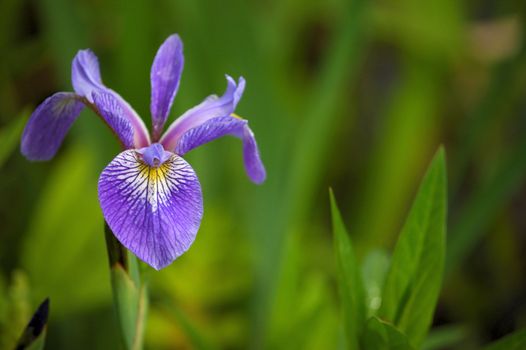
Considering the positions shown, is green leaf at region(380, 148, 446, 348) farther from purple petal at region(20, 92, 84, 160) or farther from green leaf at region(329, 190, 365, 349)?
purple petal at region(20, 92, 84, 160)

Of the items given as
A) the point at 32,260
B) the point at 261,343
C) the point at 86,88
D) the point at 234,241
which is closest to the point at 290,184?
the point at 234,241

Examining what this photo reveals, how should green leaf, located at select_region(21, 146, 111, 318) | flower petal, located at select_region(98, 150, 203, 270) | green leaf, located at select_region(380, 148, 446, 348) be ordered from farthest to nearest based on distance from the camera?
green leaf, located at select_region(21, 146, 111, 318) < green leaf, located at select_region(380, 148, 446, 348) < flower petal, located at select_region(98, 150, 203, 270)

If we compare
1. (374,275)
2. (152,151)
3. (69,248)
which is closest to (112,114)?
(152,151)

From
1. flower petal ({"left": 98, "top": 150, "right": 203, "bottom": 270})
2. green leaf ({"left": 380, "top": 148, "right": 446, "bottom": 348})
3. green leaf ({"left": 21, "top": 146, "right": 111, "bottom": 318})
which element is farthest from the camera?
green leaf ({"left": 21, "top": 146, "right": 111, "bottom": 318})

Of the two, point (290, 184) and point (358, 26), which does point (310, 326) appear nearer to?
point (290, 184)

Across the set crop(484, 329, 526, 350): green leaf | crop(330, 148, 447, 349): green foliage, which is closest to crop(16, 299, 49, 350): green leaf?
crop(330, 148, 447, 349): green foliage

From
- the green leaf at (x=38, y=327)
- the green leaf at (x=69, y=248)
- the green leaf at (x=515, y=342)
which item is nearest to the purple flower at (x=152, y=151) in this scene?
the green leaf at (x=38, y=327)
